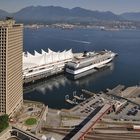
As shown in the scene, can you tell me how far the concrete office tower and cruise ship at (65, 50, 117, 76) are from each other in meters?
28.9

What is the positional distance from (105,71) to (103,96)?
76.7 feet

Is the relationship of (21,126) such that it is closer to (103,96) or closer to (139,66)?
(103,96)

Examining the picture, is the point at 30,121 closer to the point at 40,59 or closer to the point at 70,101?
the point at 70,101

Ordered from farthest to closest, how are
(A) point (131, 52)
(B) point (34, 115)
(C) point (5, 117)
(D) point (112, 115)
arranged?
(A) point (131, 52), (D) point (112, 115), (B) point (34, 115), (C) point (5, 117)

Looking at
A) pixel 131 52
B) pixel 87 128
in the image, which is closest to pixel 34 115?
pixel 87 128

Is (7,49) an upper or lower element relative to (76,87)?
upper

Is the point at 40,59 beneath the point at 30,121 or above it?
above

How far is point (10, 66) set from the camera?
39.8 metres

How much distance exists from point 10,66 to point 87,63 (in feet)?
121

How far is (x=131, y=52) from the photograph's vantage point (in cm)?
10475

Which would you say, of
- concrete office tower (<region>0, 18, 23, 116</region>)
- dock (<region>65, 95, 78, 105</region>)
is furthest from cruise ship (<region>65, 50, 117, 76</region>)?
concrete office tower (<region>0, 18, 23, 116</region>)

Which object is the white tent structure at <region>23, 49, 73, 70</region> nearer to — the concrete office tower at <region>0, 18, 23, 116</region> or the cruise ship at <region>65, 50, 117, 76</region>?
the cruise ship at <region>65, 50, 117, 76</region>

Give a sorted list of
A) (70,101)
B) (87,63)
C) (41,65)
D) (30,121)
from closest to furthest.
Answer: (30,121)
(70,101)
(41,65)
(87,63)

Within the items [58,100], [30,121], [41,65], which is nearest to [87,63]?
[41,65]
